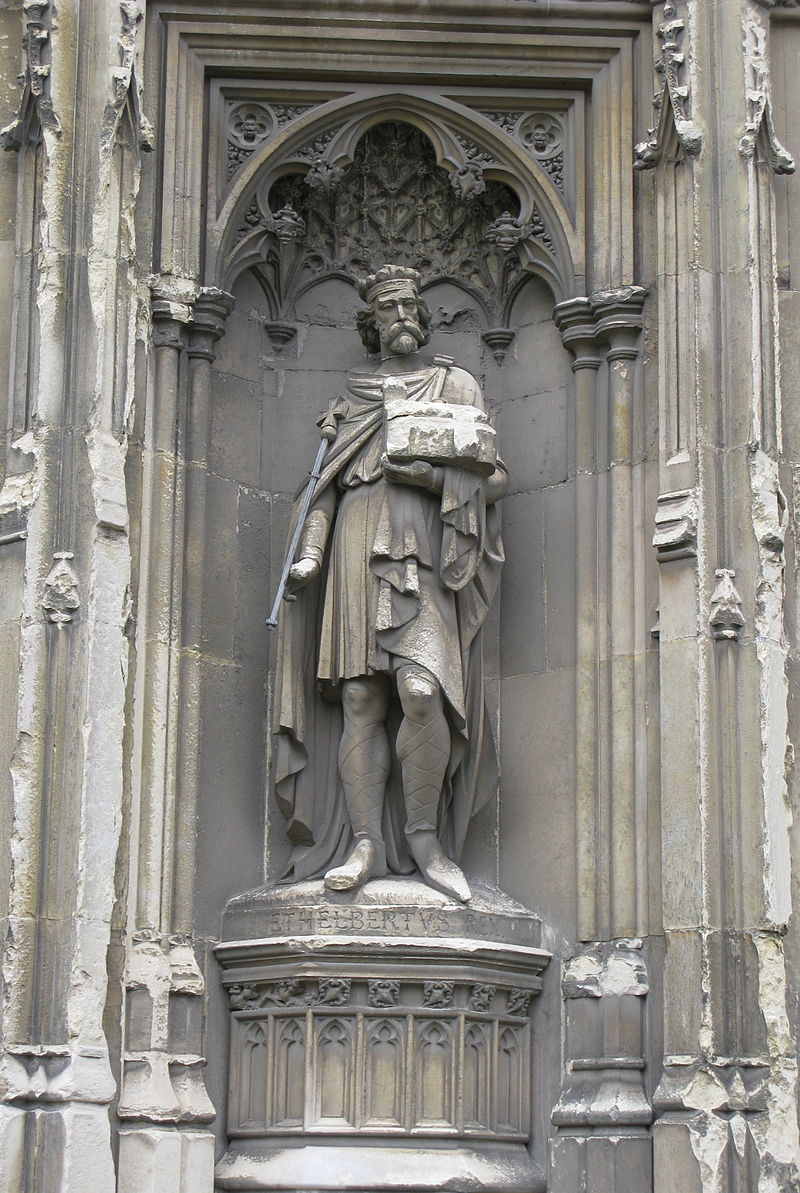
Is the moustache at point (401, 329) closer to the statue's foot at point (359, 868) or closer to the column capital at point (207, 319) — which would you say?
the column capital at point (207, 319)

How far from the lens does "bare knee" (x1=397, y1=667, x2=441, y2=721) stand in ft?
35.3

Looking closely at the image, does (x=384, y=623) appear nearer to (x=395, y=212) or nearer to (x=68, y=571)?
(x=68, y=571)

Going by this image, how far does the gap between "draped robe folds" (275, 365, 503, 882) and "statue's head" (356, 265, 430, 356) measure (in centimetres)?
23

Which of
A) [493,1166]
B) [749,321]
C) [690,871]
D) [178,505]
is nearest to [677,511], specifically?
[749,321]

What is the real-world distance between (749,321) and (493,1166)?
4134mm

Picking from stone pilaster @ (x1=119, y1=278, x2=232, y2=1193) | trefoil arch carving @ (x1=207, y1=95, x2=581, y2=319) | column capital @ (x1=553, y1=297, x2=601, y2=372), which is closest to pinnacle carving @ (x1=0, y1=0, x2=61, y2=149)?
stone pilaster @ (x1=119, y1=278, x2=232, y2=1193)

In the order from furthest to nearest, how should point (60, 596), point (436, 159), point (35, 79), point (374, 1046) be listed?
1. point (436, 159)
2. point (35, 79)
3. point (374, 1046)
4. point (60, 596)

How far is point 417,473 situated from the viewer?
10898mm

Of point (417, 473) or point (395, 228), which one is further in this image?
point (395, 228)

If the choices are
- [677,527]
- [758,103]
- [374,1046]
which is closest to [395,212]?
[758,103]

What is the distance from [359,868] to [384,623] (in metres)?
1.17

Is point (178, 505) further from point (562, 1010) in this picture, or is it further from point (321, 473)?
point (562, 1010)

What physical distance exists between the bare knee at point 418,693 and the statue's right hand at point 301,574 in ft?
2.21

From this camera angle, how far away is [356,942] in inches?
413
